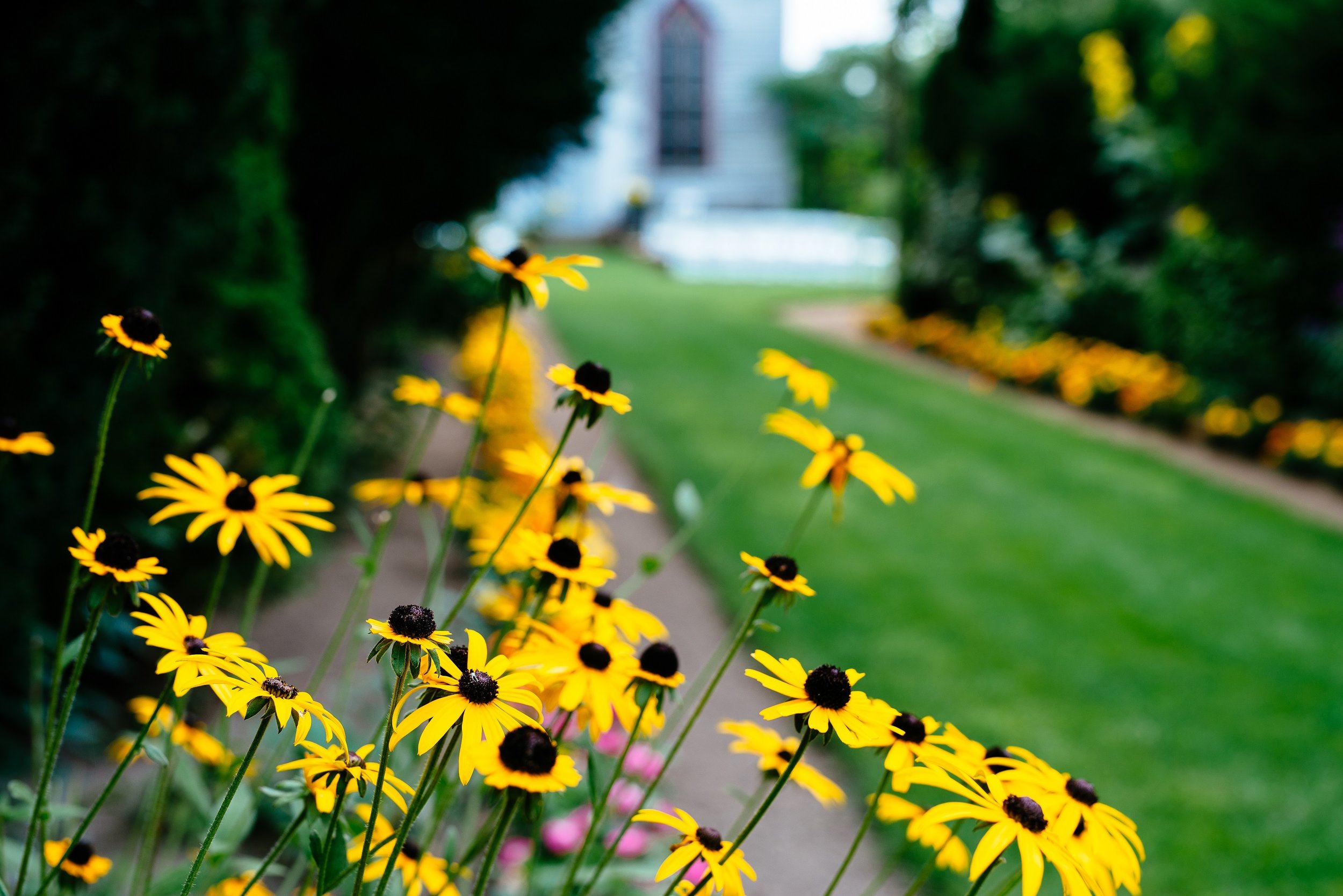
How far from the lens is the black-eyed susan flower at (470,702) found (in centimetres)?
73

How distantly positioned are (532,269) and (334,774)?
22.7 inches

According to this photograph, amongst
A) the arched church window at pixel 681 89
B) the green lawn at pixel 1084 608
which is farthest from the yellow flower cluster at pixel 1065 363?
the arched church window at pixel 681 89

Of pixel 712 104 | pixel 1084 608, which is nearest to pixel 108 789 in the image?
pixel 1084 608

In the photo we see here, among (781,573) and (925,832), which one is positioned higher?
(781,573)

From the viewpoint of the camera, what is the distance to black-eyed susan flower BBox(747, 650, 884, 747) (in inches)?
33.2

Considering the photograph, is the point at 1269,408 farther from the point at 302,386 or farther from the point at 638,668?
the point at 638,668

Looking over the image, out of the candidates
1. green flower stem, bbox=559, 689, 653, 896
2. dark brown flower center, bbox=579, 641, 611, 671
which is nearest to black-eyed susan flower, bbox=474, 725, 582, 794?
green flower stem, bbox=559, 689, 653, 896

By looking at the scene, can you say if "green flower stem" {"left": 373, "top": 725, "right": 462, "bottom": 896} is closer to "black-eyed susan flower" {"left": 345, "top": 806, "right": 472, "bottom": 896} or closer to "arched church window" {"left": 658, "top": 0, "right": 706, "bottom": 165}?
"black-eyed susan flower" {"left": 345, "top": 806, "right": 472, "bottom": 896}

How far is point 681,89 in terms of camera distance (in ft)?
92.6

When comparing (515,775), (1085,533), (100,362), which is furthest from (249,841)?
(1085,533)

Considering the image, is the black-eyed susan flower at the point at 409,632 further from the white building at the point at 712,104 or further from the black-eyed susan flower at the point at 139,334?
the white building at the point at 712,104

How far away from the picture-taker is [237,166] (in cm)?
305

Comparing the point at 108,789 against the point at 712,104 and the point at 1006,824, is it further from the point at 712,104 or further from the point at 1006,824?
the point at 712,104

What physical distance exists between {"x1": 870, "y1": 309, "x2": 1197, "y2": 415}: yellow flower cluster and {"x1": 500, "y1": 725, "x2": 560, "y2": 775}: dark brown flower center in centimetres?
792
